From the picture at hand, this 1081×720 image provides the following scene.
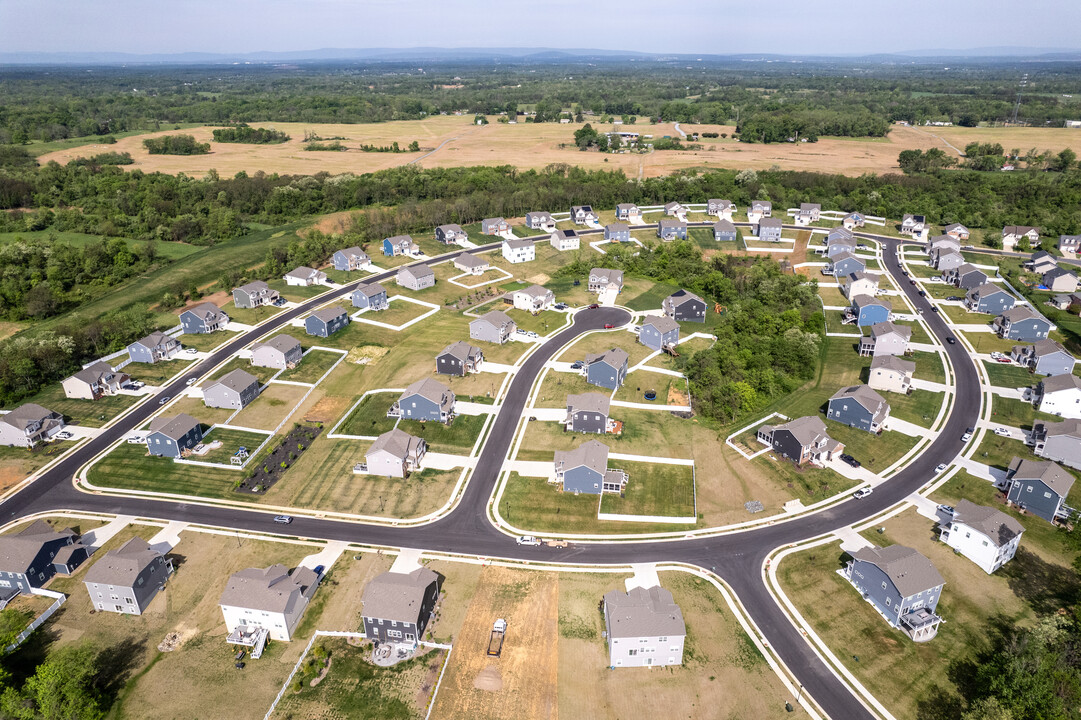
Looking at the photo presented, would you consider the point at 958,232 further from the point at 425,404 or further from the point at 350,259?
the point at 350,259

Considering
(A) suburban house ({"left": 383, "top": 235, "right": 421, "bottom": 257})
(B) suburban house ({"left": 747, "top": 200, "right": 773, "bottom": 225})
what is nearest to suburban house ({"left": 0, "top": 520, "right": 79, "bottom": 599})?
(A) suburban house ({"left": 383, "top": 235, "right": 421, "bottom": 257})

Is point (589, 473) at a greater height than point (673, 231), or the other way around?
point (673, 231)

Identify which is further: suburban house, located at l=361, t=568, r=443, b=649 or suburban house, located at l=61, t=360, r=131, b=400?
suburban house, located at l=61, t=360, r=131, b=400

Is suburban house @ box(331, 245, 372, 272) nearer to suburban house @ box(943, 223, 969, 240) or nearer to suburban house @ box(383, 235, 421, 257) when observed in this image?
suburban house @ box(383, 235, 421, 257)

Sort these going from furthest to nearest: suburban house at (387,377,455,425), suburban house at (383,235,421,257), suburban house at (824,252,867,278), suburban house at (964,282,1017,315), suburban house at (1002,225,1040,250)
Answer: suburban house at (1002,225,1040,250), suburban house at (383,235,421,257), suburban house at (824,252,867,278), suburban house at (964,282,1017,315), suburban house at (387,377,455,425)

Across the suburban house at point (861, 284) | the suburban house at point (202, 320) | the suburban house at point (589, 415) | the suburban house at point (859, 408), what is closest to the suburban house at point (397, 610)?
the suburban house at point (589, 415)

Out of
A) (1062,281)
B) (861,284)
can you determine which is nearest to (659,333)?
(861,284)
